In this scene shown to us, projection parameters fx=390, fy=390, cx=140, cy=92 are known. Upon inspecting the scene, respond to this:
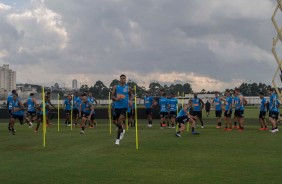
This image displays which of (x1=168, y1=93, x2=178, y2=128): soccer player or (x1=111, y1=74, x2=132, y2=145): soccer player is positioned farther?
(x1=168, y1=93, x2=178, y2=128): soccer player

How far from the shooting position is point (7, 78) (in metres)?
167

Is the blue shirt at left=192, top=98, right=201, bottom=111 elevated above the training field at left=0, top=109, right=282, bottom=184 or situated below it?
above

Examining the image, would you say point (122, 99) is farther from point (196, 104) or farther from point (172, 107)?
point (172, 107)

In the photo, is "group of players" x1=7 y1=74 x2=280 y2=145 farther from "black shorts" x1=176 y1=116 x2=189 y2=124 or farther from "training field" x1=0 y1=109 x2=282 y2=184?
"training field" x1=0 y1=109 x2=282 y2=184

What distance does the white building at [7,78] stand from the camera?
16075cm

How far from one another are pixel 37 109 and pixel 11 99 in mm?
3193

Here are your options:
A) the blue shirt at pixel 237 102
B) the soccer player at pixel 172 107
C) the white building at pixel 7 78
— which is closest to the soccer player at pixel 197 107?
the soccer player at pixel 172 107

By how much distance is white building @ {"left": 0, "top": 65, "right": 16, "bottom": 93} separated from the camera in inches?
6329

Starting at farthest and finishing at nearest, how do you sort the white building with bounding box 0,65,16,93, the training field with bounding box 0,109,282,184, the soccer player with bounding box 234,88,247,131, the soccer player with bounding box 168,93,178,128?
the white building with bounding box 0,65,16,93, the soccer player with bounding box 168,93,178,128, the soccer player with bounding box 234,88,247,131, the training field with bounding box 0,109,282,184

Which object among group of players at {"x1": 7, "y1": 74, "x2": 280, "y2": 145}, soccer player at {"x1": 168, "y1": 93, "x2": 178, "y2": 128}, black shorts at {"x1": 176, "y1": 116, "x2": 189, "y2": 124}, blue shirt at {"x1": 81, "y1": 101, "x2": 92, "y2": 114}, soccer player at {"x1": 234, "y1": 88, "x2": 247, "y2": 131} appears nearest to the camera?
group of players at {"x1": 7, "y1": 74, "x2": 280, "y2": 145}

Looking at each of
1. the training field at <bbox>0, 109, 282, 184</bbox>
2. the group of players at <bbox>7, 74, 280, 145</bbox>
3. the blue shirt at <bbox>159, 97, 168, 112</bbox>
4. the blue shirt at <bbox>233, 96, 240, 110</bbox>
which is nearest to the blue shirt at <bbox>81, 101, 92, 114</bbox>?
the group of players at <bbox>7, 74, 280, 145</bbox>

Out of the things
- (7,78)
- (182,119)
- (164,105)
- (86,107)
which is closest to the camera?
(182,119)

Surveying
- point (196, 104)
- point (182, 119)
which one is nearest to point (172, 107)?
point (196, 104)

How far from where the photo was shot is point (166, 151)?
12312 millimetres
